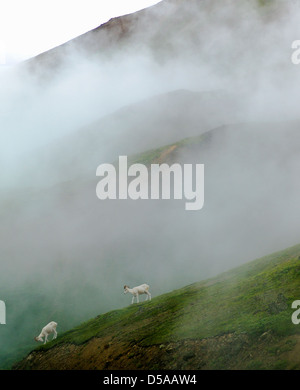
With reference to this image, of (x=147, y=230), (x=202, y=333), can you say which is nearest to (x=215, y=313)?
(x=202, y=333)

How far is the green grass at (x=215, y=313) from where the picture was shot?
26894 millimetres

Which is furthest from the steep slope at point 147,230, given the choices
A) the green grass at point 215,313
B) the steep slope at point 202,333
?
the green grass at point 215,313

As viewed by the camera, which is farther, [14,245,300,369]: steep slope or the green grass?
the green grass

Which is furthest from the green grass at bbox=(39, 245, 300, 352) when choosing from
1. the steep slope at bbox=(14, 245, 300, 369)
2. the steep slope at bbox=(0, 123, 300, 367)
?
the steep slope at bbox=(0, 123, 300, 367)

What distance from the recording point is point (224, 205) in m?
112

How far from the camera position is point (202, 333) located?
92.8 feet

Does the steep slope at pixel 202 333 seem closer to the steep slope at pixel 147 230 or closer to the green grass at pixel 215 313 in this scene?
the green grass at pixel 215 313

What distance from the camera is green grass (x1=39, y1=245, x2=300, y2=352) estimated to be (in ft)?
88.2

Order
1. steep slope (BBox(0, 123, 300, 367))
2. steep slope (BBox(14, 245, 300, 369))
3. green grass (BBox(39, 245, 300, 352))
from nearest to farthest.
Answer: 1. steep slope (BBox(14, 245, 300, 369))
2. green grass (BBox(39, 245, 300, 352))
3. steep slope (BBox(0, 123, 300, 367))

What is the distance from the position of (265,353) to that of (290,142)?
4541 inches

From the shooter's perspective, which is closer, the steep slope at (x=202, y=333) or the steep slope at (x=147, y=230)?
the steep slope at (x=202, y=333)

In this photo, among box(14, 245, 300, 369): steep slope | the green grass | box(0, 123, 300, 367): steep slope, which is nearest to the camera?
box(14, 245, 300, 369): steep slope

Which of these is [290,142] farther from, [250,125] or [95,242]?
[95,242]

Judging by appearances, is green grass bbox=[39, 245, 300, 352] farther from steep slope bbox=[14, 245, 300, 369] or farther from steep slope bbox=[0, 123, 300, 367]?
steep slope bbox=[0, 123, 300, 367]
